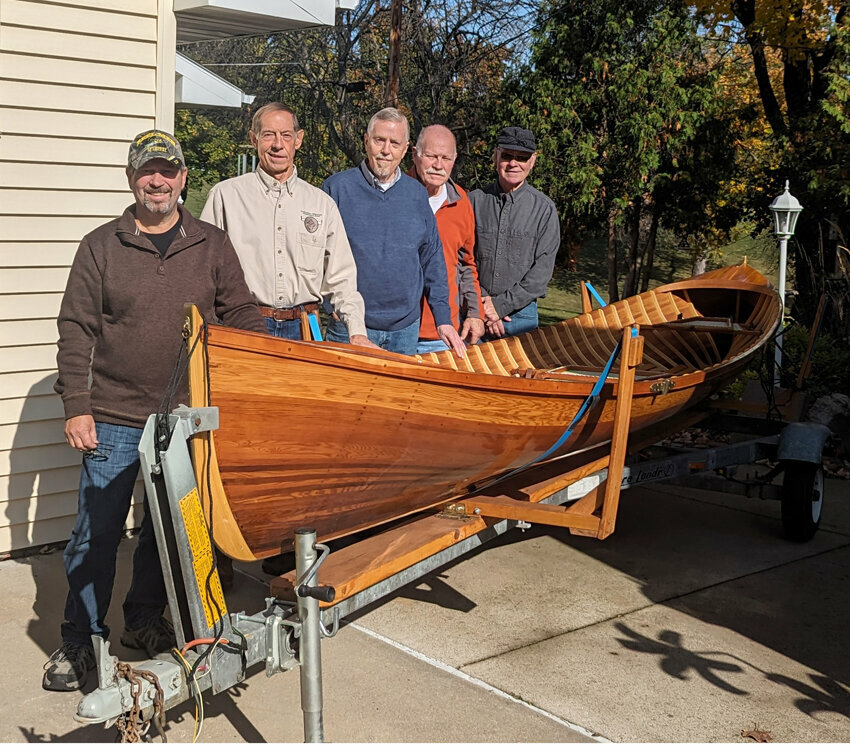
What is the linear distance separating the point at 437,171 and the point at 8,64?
2.19 meters

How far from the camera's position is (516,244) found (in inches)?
246

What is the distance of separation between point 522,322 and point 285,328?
219cm

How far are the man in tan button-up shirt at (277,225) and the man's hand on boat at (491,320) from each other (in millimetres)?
1694

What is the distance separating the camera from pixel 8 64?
16.1ft

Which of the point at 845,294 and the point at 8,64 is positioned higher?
the point at 8,64

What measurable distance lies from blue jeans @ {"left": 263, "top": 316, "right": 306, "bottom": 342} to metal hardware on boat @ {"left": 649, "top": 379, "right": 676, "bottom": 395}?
168cm

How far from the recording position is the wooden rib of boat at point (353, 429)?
3143 mm

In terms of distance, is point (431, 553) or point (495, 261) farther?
point (495, 261)

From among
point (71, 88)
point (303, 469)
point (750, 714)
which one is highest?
point (71, 88)

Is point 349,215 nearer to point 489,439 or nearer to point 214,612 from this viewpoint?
point 489,439

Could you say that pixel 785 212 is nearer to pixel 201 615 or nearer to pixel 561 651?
pixel 561 651

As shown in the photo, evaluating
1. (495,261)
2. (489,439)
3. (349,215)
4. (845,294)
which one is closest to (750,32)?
(845,294)

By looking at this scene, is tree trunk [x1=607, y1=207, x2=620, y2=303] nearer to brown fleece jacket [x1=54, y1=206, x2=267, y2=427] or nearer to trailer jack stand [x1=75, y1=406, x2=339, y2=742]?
brown fleece jacket [x1=54, y1=206, x2=267, y2=427]

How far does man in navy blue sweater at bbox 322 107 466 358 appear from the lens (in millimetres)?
5145
